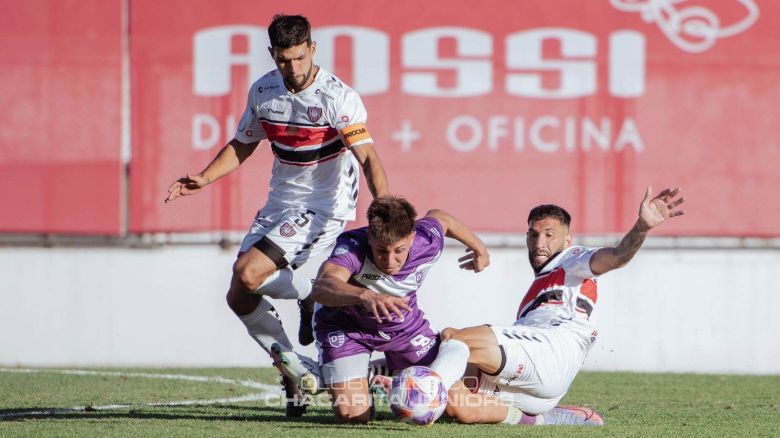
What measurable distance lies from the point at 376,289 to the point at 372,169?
33.1 inches

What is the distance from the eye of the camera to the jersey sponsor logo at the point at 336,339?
686cm

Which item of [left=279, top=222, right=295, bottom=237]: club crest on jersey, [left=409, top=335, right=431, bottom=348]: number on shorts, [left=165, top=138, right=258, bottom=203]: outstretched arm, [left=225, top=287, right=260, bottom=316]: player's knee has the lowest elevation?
[left=409, top=335, right=431, bottom=348]: number on shorts

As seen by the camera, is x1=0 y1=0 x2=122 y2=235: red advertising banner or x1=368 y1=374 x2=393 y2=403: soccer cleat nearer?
x1=368 y1=374 x2=393 y2=403: soccer cleat

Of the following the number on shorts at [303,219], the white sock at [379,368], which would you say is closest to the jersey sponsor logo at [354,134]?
the number on shorts at [303,219]

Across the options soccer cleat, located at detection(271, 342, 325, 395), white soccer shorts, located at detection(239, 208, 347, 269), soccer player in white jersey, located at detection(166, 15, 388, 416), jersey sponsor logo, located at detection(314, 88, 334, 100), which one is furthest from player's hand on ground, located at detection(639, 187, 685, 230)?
white soccer shorts, located at detection(239, 208, 347, 269)

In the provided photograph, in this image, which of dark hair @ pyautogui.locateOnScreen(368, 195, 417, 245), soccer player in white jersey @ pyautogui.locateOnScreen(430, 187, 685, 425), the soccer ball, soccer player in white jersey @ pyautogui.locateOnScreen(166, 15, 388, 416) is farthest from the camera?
soccer player in white jersey @ pyautogui.locateOnScreen(166, 15, 388, 416)

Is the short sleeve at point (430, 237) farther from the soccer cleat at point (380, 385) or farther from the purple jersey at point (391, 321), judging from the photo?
the soccer cleat at point (380, 385)

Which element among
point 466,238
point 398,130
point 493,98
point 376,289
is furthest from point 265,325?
point 493,98

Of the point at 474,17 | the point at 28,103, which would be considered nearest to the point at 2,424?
the point at 28,103

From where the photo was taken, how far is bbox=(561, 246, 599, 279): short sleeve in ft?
21.9

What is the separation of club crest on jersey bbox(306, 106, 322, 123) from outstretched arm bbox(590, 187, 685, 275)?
2.03 metres

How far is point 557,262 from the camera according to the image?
6.92 metres

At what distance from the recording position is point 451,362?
6.09 meters

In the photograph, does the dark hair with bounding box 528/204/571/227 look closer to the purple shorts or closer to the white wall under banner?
the purple shorts
